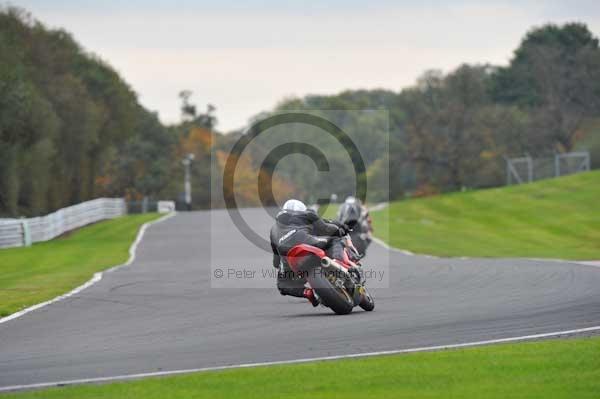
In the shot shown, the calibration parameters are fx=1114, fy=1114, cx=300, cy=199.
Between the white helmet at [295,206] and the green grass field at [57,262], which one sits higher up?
the white helmet at [295,206]

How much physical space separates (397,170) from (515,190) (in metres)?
37.4

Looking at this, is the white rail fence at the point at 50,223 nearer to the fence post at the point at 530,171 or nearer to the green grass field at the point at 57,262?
the green grass field at the point at 57,262

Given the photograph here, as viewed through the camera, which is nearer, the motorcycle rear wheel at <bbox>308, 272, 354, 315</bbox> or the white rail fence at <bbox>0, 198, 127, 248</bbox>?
the motorcycle rear wheel at <bbox>308, 272, 354, 315</bbox>

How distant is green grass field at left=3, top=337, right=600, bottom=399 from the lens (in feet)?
28.0

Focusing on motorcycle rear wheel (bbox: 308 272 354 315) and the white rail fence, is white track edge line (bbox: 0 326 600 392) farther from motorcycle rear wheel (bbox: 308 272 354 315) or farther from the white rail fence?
the white rail fence

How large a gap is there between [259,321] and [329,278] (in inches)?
42.8

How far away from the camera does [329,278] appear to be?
1434 cm

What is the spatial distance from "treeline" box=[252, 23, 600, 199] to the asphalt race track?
72.3m

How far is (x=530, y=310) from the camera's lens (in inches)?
551

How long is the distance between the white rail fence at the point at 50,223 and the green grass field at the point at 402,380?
32141 mm

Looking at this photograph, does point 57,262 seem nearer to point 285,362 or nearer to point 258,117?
point 285,362

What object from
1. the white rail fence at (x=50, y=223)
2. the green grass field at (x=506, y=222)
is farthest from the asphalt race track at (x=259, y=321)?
the white rail fence at (x=50, y=223)

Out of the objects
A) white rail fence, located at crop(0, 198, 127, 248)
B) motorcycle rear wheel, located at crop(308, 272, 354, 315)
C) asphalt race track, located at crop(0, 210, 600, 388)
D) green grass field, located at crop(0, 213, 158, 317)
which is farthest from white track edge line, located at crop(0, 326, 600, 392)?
white rail fence, located at crop(0, 198, 127, 248)

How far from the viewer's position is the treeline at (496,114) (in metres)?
95.2
